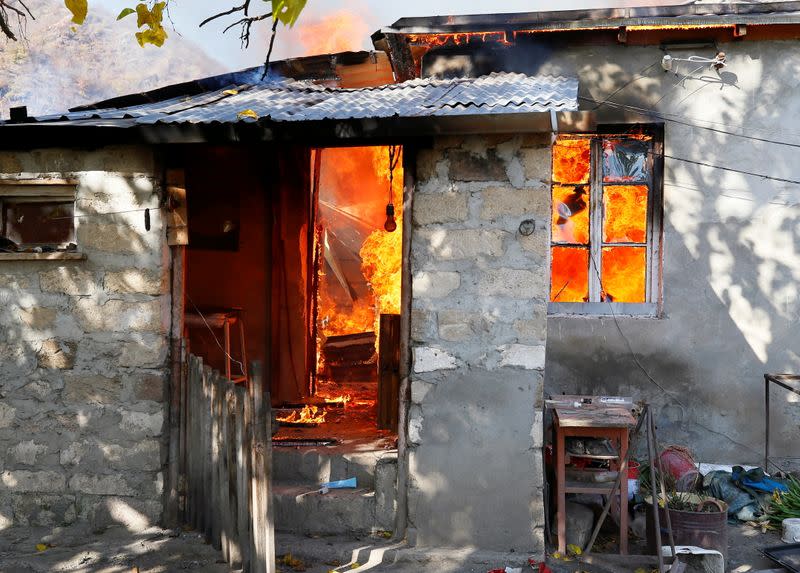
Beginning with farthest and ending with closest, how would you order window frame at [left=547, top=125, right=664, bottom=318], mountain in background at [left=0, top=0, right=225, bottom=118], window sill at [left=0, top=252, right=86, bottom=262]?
→ mountain in background at [left=0, top=0, right=225, bottom=118] < window frame at [left=547, top=125, right=664, bottom=318] < window sill at [left=0, top=252, right=86, bottom=262]

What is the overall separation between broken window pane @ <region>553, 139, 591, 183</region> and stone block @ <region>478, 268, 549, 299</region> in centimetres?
233

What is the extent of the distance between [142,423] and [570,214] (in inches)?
167

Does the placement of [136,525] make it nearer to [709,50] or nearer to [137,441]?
[137,441]

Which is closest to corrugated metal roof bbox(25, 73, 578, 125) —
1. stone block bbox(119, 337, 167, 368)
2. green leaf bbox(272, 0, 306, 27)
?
stone block bbox(119, 337, 167, 368)

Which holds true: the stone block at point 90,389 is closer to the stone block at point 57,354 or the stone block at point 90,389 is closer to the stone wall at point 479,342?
the stone block at point 57,354

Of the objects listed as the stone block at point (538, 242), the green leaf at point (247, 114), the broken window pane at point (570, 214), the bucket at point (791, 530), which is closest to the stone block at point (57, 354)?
the green leaf at point (247, 114)

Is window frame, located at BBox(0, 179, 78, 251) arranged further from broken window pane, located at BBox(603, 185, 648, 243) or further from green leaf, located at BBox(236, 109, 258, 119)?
broken window pane, located at BBox(603, 185, 648, 243)

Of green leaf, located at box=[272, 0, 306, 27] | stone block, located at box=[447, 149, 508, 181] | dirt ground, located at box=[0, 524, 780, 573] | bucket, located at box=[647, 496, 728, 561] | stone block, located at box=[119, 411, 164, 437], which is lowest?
dirt ground, located at box=[0, 524, 780, 573]

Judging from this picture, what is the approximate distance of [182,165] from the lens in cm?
583

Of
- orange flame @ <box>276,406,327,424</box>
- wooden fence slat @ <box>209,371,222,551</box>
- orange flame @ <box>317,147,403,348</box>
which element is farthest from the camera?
orange flame @ <box>317,147,403,348</box>

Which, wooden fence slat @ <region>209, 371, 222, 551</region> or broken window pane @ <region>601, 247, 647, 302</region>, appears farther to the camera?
broken window pane @ <region>601, 247, 647, 302</region>

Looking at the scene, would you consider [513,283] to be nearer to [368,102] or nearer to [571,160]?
[368,102]

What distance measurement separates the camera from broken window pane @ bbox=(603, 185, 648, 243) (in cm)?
723

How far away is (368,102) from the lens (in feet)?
18.9
